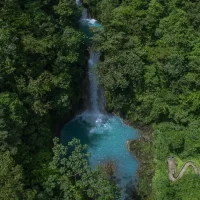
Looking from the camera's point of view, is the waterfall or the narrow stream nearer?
the narrow stream

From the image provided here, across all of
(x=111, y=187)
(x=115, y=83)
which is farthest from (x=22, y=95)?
(x=111, y=187)

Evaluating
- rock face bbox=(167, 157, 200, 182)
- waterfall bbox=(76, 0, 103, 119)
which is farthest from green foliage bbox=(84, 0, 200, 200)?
waterfall bbox=(76, 0, 103, 119)

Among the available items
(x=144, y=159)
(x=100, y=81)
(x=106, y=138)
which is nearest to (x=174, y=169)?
(x=144, y=159)

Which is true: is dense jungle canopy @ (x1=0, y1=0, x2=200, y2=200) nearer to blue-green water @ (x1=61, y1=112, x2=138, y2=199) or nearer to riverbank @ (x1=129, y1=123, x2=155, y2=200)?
riverbank @ (x1=129, y1=123, x2=155, y2=200)

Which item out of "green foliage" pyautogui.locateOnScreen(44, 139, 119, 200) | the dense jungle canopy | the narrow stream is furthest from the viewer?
the narrow stream

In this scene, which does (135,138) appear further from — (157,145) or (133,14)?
(133,14)

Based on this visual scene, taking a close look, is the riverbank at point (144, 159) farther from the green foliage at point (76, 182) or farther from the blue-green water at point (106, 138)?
the green foliage at point (76, 182)

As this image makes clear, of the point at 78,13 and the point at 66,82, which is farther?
the point at 78,13

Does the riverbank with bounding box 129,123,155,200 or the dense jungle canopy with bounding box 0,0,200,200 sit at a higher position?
the dense jungle canopy with bounding box 0,0,200,200
